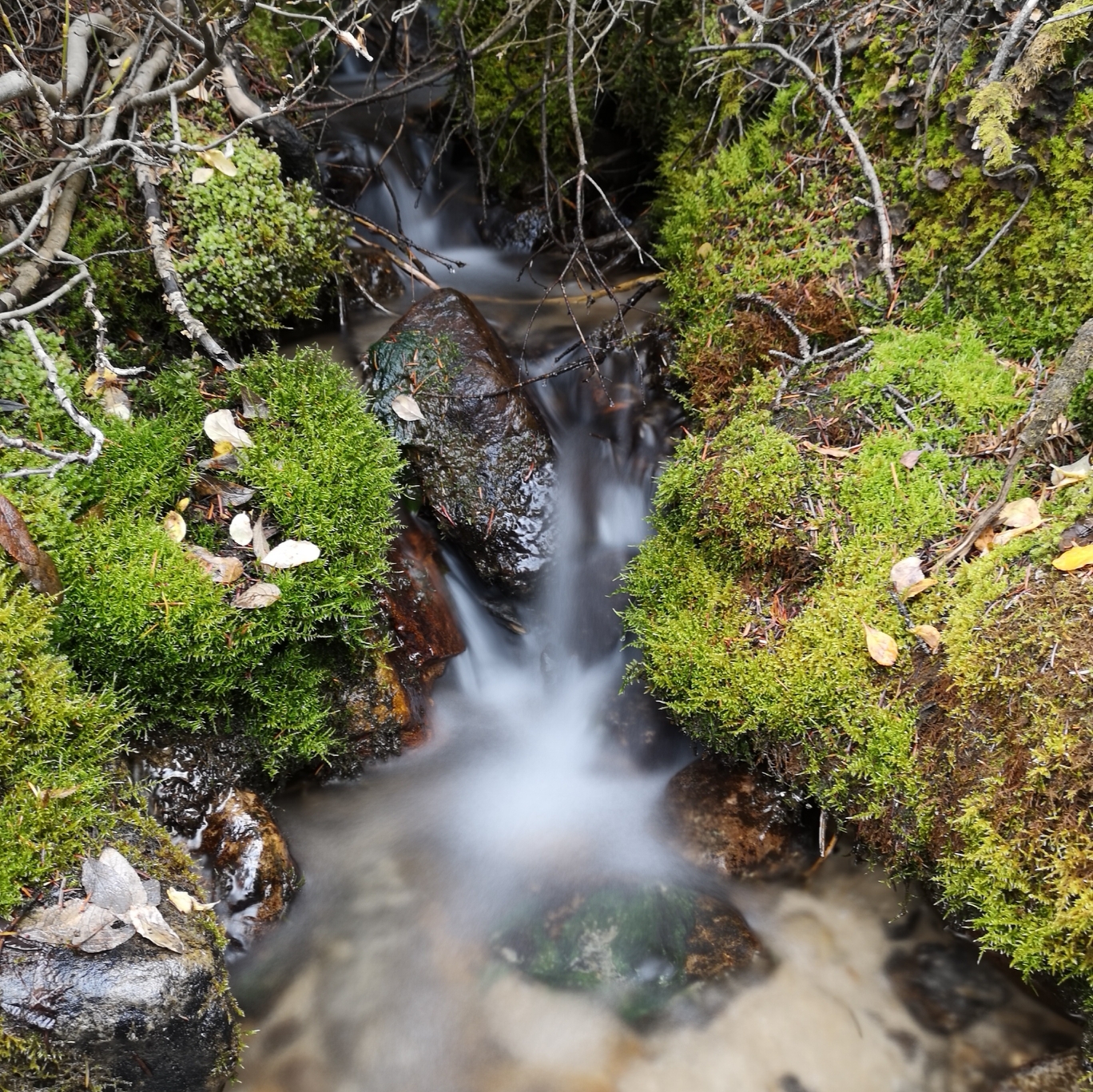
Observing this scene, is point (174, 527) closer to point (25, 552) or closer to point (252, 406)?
point (25, 552)

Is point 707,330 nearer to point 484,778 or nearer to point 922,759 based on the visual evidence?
point 922,759

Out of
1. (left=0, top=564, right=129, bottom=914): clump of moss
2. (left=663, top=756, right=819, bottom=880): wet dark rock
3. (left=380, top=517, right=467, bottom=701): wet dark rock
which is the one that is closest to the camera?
(left=0, top=564, right=129, bottom=914): clump of moss

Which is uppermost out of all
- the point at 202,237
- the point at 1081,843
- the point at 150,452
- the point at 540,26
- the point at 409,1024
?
the point at 540,26

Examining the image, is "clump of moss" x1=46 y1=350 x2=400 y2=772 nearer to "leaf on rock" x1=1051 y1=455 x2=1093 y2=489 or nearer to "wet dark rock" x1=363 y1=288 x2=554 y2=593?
"wet dark rock" x1=363 y1=288 x2=554 y2=593

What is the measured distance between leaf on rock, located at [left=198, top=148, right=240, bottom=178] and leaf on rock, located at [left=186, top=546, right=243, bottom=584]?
1.89 m

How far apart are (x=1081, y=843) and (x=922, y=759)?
1.66ft

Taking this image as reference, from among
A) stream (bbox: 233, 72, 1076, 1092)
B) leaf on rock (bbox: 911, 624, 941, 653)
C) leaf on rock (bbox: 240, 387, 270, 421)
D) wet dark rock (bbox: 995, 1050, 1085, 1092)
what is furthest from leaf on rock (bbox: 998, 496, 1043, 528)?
leaf on rock (bbox: 240, 387, 270, 421)

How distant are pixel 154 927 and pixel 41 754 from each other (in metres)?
0.67

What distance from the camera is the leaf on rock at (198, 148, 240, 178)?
345 centimetres

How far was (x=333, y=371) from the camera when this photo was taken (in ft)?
11.6

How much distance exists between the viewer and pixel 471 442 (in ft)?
13.0

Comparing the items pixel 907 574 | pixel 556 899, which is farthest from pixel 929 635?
pixel 556 899

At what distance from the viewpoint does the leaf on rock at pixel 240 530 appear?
2.95m

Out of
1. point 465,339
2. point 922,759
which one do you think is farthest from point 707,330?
point 922,759
